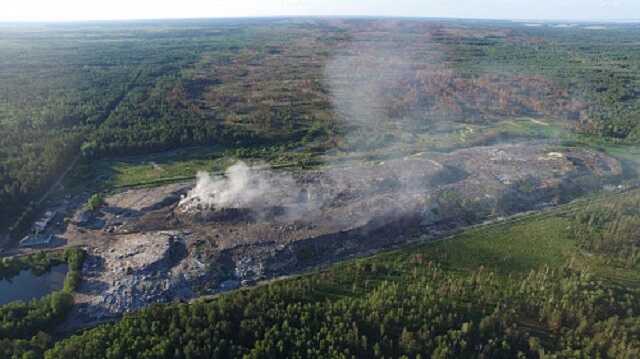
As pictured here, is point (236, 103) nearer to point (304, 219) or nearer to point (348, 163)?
point (348, 163)

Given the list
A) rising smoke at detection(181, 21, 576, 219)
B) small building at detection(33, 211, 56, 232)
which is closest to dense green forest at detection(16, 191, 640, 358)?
rising smoke at detection(181, 21, 576, 219)

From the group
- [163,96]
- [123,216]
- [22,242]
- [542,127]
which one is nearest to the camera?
[22,242]

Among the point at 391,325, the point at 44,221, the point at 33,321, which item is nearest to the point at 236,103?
the point at 44,221

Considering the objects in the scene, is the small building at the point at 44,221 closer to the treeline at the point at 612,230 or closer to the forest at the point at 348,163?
the forest at the point at 348,163

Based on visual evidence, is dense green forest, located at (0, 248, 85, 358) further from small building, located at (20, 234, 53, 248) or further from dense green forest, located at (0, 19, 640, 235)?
dense green forest, located at (0, 19, 640, 235)

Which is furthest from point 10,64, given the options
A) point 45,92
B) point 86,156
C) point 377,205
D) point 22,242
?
point 377,205

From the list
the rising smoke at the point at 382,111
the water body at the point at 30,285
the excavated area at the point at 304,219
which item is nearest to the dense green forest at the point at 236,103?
the rising smoke at the point at 382,111

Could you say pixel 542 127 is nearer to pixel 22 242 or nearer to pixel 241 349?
pixel 241 349
